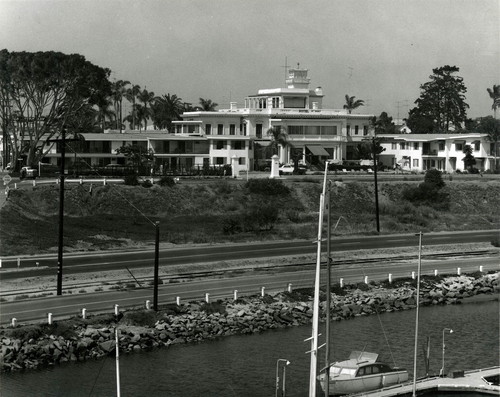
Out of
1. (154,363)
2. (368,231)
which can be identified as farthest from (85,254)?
(368,231)

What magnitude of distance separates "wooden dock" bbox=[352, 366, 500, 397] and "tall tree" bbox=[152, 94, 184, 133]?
4242 inches

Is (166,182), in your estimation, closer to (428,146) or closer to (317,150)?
(317,150)

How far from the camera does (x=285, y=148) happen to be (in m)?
103

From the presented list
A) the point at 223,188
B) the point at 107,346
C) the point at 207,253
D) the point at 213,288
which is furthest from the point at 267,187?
the point at 107,346

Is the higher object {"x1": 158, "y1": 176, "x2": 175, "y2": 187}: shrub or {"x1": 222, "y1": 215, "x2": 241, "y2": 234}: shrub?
{"x1": 158, "y1": 176, "x2": 175, "y2": 187}: shrub

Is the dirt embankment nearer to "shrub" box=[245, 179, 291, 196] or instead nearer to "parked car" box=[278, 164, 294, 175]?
"shrub" box=[245, 179, 291, 196]

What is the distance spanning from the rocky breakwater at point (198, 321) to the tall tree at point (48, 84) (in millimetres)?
36769

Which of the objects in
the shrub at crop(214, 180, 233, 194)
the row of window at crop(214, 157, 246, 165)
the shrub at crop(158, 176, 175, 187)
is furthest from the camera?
the row of window at crop(214, 157, 246, 165)

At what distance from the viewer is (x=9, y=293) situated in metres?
44.5

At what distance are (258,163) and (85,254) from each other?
48177 mm

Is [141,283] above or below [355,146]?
below

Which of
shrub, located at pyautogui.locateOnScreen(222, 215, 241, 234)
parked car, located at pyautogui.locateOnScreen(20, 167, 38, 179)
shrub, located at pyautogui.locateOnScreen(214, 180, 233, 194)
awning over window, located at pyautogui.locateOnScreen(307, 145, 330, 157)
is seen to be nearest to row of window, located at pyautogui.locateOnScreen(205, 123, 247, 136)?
awning over window, located at pyautogui.locateOnScreen(307, 145, 330, 157)

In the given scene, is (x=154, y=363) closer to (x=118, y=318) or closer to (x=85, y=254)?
(x=118, y=318)

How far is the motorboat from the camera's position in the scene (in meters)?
33.5
